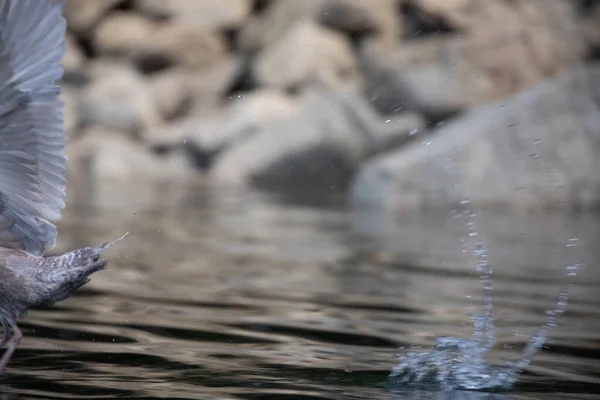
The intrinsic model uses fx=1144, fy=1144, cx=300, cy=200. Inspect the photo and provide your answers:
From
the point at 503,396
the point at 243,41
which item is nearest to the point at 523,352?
the point at 503,396

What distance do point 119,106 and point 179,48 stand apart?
2204 millimetres

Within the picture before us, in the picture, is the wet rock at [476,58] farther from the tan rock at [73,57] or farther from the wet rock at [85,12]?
the wet rock at [85,12]

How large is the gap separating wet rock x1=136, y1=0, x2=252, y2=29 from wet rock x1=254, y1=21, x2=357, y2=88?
92.9 inches

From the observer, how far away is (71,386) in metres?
3.76

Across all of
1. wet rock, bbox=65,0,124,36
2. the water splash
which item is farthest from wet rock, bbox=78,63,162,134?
the water splash

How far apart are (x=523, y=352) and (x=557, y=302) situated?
172cm

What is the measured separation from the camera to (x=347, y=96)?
692 inches

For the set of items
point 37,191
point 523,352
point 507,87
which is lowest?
point 523,352

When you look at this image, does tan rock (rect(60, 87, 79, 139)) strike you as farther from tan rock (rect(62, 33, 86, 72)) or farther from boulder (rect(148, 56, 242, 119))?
boulder (rect(148, 56, 242, 119))

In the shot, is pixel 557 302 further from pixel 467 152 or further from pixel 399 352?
pixel 467 152

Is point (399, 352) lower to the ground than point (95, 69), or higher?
lower

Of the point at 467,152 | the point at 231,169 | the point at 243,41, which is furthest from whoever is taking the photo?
the point at 243,41

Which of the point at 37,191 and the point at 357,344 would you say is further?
the point at 357,344

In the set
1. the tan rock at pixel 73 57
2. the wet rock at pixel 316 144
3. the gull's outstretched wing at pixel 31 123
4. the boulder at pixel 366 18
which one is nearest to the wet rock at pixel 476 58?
the wet rock at pixel 316 144
